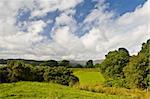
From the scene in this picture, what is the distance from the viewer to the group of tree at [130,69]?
59.4m

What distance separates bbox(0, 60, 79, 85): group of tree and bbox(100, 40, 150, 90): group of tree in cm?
1025

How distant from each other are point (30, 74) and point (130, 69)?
21610mm

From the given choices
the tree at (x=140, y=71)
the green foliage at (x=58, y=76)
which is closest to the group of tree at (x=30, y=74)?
the green foliage at (x=58, y=76)

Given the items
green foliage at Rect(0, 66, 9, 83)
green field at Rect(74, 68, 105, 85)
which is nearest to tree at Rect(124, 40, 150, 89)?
green field at Rect(74, 68, 105, 85)

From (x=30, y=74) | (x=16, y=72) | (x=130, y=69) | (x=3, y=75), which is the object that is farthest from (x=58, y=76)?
(x=130, y=69)

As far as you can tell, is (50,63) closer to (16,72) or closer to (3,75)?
(16,72)

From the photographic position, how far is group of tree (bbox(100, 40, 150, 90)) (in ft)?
195

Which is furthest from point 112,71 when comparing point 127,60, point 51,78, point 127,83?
point 51,78

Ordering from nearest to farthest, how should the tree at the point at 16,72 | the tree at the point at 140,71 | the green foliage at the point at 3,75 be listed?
the green foliage at the point at 3,75 < the tree at the point at 16,72 < the tree at the point at 140,71

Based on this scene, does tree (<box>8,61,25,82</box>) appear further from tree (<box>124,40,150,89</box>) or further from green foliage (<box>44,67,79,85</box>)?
tree (<box>124,40,150,89</box>)

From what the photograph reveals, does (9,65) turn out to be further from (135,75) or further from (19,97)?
(135,75)

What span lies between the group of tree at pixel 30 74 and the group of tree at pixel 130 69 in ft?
33.6

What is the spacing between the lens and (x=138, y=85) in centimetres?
6038

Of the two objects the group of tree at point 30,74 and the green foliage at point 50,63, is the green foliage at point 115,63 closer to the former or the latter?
the green foliage at point 50,63
